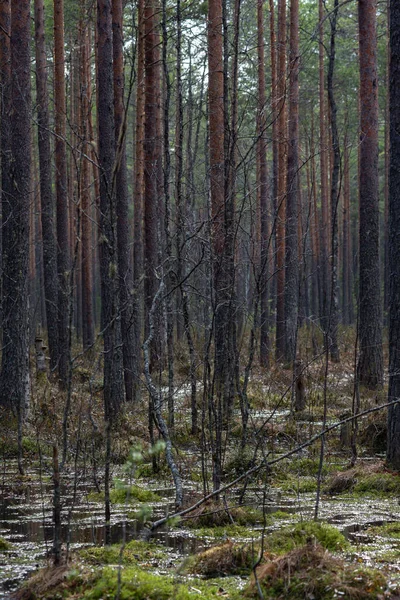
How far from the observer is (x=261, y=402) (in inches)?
497

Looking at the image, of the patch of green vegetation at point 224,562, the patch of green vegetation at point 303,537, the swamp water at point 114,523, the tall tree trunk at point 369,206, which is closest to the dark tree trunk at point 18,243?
the swamp water at point 114,523

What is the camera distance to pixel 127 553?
4758 mm

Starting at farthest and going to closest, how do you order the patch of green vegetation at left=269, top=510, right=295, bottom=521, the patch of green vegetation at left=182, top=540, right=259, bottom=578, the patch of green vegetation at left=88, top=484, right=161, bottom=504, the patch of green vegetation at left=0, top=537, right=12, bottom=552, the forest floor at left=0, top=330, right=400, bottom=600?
the patch of green vegetation at left=88, top=484, right=161, bottom=504 < the patch of green vegetation at left=269, top=510, right=295, bottom=521 < the patch of green vegetation at left=0, top=537, right=12, bottom=552 < the patch of green vegetation at left=182, top=540, right=259, bottom=578 < the forest floor at left=0, top=330, right=400, bottom=600

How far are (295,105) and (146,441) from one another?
39.1ft

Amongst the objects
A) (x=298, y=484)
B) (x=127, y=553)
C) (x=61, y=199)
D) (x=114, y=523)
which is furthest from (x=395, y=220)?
(x=61, y=199)

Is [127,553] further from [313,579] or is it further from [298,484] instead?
[298,484]

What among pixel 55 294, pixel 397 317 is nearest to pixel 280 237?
pixel 55 294

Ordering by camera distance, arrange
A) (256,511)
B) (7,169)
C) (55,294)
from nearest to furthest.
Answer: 1. (256,511)
2. (7,169)
3. (55,294)

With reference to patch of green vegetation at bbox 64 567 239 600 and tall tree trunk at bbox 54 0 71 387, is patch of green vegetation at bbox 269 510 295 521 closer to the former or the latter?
patch of green vegetation at bbox 64 567 239 600

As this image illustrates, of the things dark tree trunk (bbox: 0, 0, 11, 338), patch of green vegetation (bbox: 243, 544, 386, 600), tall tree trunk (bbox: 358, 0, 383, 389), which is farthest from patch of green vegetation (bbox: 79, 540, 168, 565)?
tall tree trunk (bbox: 358, 0, 383, 389)

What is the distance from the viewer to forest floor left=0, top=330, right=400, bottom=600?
3.85m

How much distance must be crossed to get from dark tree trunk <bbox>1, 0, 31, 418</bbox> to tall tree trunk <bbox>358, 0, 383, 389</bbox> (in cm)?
583

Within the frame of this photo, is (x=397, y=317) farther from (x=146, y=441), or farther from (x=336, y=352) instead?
(x=336, y=352)

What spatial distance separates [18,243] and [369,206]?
20.6 ft
